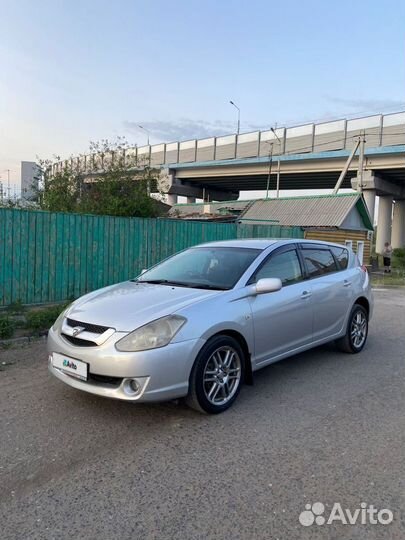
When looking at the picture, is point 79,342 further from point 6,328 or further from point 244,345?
point 6,328

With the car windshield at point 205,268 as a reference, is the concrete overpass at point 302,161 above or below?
above

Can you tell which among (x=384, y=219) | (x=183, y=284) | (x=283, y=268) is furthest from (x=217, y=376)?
(x=384, y=219)

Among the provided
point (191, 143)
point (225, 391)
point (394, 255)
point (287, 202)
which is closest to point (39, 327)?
point (225, 391)

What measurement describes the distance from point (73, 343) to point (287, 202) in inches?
901

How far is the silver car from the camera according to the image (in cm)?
369

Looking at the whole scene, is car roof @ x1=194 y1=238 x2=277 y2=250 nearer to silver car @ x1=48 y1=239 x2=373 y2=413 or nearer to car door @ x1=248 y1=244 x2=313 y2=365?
silver car @ x1=48 y1=239 x2=373 y2=413

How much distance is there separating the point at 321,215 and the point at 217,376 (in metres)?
20.4

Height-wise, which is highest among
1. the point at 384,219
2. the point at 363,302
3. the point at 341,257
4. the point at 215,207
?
the point at 384,219

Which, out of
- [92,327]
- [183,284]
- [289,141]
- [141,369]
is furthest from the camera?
[289,141]

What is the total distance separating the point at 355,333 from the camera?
6.24 metres

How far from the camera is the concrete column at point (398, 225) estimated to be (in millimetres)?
52062

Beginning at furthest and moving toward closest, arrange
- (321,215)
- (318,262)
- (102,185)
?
(321,215) < (102,185) < (318,262)

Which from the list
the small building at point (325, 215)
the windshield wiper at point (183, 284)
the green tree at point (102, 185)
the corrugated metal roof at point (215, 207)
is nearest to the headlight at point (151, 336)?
the windshield wiper at point (183, 284)

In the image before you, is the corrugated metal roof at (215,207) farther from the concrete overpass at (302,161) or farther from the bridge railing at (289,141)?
the bridge railing at (289,141)
